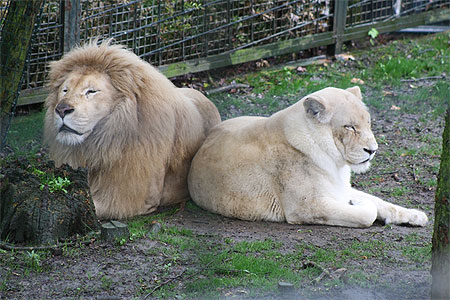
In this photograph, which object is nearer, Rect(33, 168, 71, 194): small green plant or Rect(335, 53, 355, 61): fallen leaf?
Rect(33, 168, 71, 194): small green plant

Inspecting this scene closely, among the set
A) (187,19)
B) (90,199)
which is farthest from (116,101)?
(187,19)

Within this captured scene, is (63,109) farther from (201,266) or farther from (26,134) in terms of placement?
(26,134)

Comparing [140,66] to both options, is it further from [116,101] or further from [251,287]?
[251,287]

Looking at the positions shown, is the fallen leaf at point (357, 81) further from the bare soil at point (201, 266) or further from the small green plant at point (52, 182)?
the small green plant at point (52, 182)

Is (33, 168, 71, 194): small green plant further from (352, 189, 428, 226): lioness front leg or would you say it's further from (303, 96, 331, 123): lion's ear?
(352, 189, 428, 226): lioness front leg

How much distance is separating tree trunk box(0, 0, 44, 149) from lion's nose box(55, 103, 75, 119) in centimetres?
63

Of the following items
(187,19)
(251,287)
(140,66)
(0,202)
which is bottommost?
(251,287)

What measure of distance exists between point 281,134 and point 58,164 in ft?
5.89

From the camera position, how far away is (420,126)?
26.0 feet

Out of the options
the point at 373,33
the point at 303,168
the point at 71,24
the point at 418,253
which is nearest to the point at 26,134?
the point at 71,24

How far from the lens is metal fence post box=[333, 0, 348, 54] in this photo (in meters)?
10.2

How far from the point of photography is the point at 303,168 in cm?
528

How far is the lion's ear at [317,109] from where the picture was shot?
5203 mm

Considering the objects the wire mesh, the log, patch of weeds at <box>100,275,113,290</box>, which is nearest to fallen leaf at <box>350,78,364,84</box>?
the wire mesh
